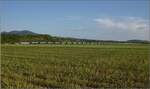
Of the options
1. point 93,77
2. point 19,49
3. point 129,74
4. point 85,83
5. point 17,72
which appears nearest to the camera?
point 85,83

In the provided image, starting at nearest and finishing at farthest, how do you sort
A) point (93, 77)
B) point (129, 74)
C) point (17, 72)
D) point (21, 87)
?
point (21, 87), point (93, 77), point (129, 74), point (17, 72)

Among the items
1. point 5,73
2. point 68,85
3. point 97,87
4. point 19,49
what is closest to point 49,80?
point 68,85

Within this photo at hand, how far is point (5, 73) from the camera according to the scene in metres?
13.2

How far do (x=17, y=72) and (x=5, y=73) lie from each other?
50 centimetres

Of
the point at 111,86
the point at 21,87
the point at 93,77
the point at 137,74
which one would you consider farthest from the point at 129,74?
the point at 21,87

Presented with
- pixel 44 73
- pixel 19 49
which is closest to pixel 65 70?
pixel 44 73

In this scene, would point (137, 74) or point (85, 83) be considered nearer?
point (85, 83)

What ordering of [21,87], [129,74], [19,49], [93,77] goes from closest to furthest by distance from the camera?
[21,87] → [93,77] → [129,74] → [19,49]

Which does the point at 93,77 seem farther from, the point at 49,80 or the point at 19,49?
the point at 19,49

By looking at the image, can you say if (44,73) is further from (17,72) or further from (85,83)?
(85,83)

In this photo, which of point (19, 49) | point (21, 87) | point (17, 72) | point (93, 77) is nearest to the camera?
point (21, 87)

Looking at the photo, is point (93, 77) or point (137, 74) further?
point (137, 74)

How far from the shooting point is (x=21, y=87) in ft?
32.8

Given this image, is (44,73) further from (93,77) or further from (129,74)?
(129,74)
